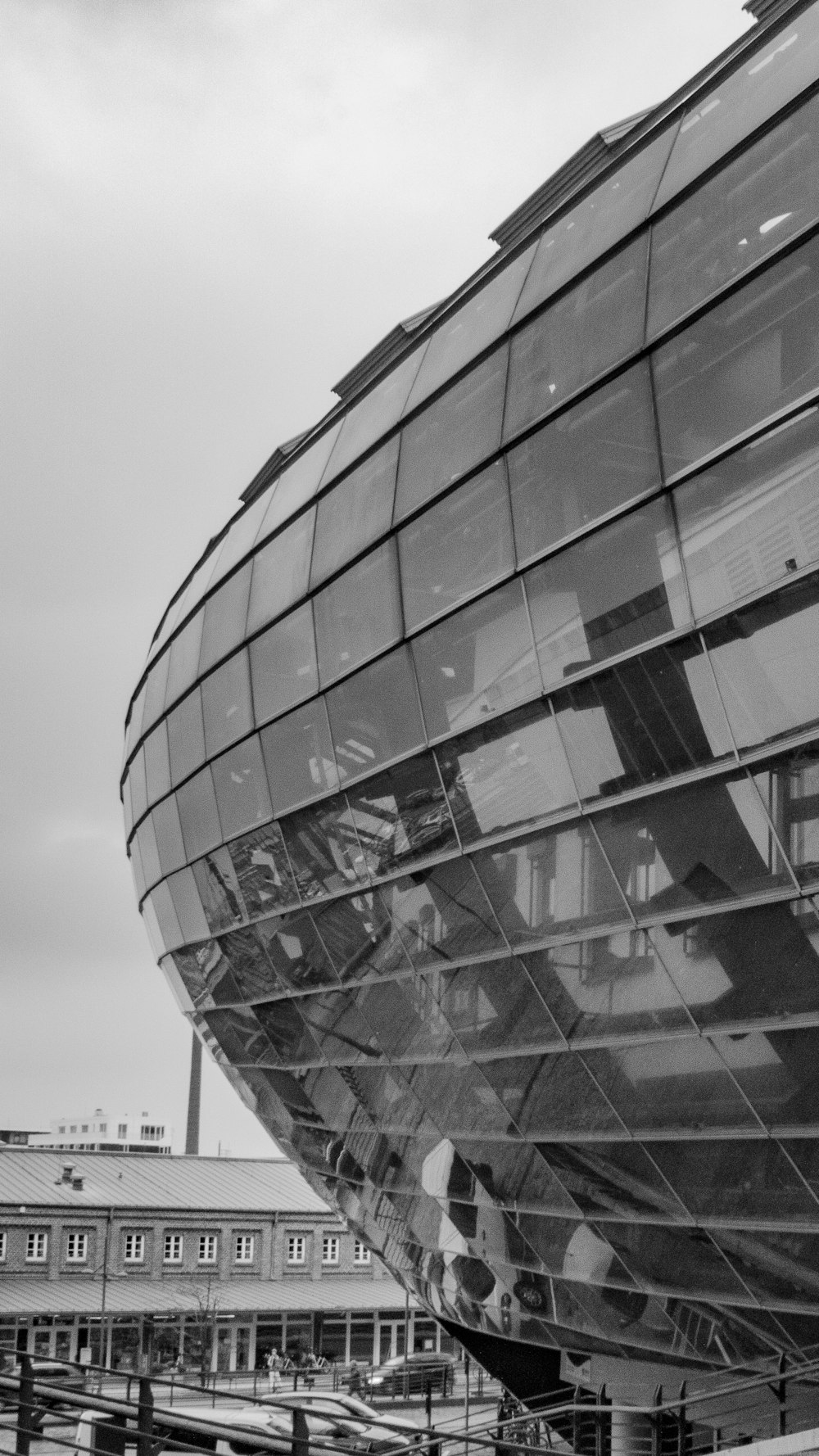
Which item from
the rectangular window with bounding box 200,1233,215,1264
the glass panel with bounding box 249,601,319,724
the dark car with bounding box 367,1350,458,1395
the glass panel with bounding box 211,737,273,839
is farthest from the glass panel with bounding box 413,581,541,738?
the rectangular window with bounding box 200,1233,215,1264

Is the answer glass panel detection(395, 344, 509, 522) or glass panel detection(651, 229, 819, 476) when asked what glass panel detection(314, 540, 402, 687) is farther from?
glass panel detection(651, 229, 819, 476)

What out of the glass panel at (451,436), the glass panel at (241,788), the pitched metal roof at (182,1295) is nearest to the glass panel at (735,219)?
the glass panel at (451,436)

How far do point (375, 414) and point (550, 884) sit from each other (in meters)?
7.36

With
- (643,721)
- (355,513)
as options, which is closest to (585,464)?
(643,721)

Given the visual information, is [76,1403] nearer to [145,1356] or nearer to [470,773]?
[470,773]

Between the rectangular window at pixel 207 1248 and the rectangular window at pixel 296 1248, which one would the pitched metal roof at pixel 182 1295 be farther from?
the rectangular window at pixel 207 1248

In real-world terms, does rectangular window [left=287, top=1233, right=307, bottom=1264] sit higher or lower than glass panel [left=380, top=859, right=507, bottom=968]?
higher

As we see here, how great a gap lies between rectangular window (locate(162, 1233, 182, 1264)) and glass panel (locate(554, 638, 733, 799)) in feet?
162

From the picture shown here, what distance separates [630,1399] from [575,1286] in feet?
6.66

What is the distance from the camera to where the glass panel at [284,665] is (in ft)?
61.0

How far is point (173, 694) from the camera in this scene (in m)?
23.5

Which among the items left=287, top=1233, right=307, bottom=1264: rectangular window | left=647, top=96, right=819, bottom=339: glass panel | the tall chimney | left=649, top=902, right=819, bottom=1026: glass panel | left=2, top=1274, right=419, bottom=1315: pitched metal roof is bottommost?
left=649, top=902, right=819, bottom=1026: glass panel

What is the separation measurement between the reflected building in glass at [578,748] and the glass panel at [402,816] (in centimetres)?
5

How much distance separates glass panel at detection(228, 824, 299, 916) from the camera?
65.0 feet
